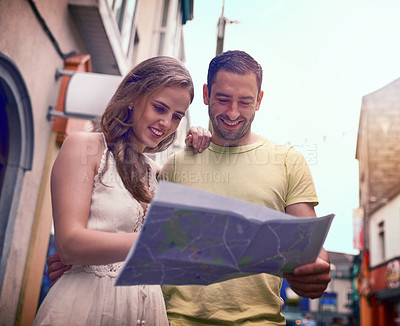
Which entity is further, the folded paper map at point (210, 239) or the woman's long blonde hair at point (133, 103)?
the woman's long blonde hair at point (133, 103)

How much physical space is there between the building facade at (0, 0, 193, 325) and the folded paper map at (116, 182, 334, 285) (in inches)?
147

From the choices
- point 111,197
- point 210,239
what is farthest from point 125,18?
point 210,239

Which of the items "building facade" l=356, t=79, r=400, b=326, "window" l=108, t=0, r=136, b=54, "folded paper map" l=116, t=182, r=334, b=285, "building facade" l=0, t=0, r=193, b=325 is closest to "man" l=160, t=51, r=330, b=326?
"folded paper map" l=116, t=182, r=334, b=285

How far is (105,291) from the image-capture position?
1.42 m

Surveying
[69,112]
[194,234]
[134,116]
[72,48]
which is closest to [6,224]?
[69,112]

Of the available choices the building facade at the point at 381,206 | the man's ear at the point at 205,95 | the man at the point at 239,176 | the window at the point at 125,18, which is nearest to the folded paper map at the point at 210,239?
the man at the point at 239,176

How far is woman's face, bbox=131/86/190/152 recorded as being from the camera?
5.38 ft

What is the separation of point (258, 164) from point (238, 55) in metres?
0.51

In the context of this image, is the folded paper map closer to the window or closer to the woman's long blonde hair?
the woman's long blonde hair

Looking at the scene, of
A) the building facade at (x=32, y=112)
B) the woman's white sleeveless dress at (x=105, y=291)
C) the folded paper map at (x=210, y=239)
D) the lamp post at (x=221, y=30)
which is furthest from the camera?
the lamp post at (x=221, y=30)

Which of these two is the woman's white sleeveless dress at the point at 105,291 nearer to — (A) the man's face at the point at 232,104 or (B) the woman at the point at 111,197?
(B) the woman at the point at 111,197

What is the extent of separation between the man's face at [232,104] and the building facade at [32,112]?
3.02 m

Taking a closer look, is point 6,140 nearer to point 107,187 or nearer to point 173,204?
point 107,187

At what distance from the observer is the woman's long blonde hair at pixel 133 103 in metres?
1.60
